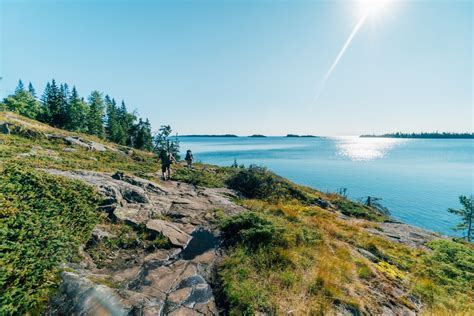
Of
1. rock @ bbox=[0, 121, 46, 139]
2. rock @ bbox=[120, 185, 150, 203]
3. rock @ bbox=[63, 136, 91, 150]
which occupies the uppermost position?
rock @ bbox=[0, 121, 46, 139]

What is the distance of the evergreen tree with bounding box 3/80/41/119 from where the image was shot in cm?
4966

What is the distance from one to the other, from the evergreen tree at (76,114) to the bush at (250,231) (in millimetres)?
59238

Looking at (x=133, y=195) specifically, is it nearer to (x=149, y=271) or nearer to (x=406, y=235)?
(x=149, y=271)

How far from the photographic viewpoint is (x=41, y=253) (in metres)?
4.68

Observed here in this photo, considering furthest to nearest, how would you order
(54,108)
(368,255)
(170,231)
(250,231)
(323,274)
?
(54,108) → (368,255) → (170,231) → (250,231) → (323,274)

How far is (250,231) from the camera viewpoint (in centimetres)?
746

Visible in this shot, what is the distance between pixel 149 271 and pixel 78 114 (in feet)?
209

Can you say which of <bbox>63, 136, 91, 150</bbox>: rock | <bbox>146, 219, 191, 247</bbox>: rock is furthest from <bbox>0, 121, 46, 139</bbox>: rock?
<bbox>146, 219, 191, 247</bbox>: rock

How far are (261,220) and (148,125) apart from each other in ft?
210

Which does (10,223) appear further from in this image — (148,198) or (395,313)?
(395,313)

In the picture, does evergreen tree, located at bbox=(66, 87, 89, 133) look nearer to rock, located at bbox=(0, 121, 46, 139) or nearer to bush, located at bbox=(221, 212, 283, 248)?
rock, located at bbox=(0, 121, 46, 139)

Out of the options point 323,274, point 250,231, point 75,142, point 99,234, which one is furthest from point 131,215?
point 75,142

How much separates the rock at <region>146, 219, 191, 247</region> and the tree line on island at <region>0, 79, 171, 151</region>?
57563 mm

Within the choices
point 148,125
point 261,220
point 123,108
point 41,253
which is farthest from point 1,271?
point 123,108
